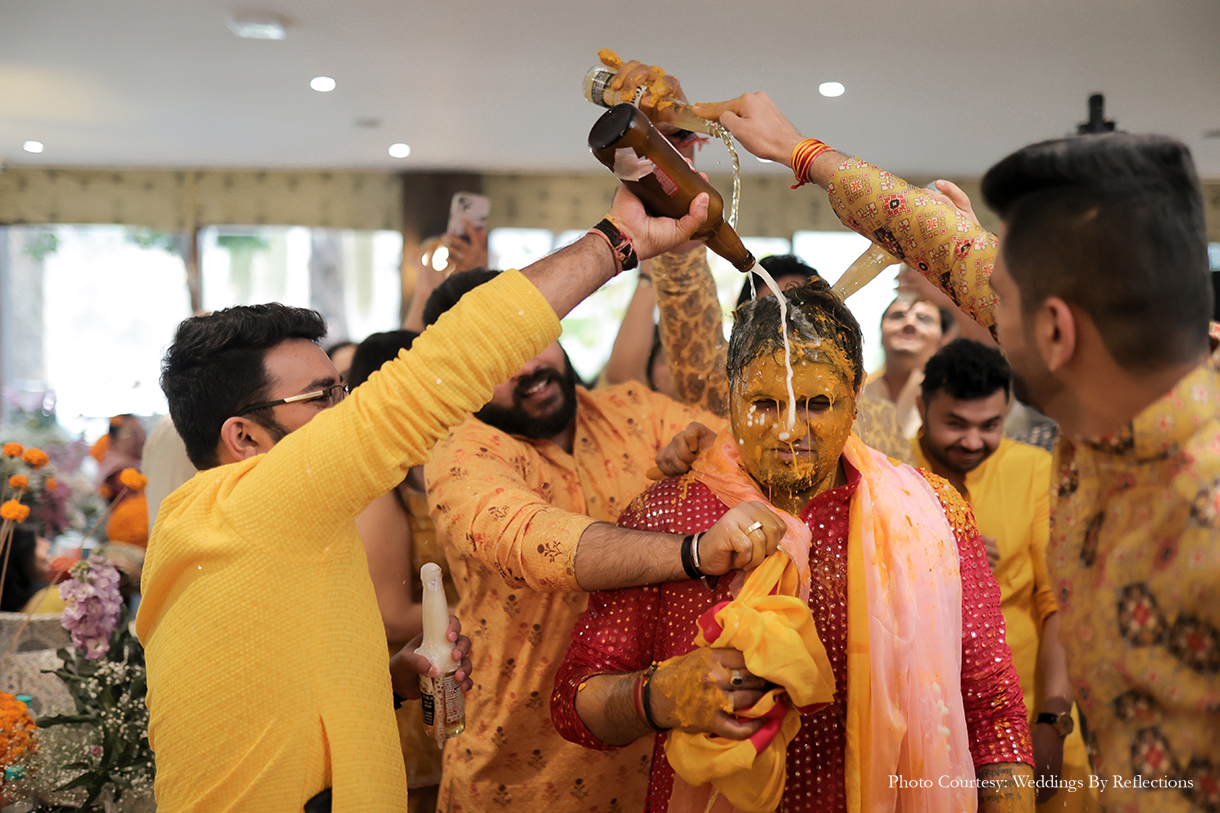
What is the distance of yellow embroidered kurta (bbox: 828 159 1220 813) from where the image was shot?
844mm

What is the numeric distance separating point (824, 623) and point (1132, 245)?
2.62 feet

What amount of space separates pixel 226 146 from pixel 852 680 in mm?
7828

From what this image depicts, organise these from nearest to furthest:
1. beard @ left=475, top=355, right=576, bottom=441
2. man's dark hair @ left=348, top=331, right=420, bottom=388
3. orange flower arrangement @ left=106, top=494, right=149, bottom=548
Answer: beard @ left=475, top=355, right=576, bottom=441 → man's dark hair @ left=348, top=331, right=420, bottom=388 → orange flower arrangement @ left=106, top=494, right=149, bottom=548

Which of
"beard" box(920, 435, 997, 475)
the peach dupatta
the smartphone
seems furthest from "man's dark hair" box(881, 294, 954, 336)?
the peach dupatta

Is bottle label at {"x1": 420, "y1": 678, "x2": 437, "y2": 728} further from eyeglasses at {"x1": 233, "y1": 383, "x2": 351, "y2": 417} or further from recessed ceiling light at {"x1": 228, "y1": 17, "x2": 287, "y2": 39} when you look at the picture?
recessed ceiling light at {"x1": 228, "y1": 17, "x2": 287, "y2": 39}

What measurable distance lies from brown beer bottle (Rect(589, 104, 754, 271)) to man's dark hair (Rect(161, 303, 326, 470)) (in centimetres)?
55

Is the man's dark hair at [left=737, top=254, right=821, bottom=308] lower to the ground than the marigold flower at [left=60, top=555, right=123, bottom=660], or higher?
higher

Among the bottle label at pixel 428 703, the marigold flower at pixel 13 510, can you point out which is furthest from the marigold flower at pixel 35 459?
the bottle label at pixel 428 703

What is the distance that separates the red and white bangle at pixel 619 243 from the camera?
1.28 meters

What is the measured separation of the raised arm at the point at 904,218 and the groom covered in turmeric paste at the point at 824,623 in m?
0.18

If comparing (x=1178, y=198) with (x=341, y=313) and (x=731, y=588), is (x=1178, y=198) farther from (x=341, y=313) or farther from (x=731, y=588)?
(x=341, y=313)

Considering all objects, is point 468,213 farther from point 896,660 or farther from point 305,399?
point 896,660

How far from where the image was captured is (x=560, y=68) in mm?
5504

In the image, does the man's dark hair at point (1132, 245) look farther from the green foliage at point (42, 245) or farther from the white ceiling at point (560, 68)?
the green foliage at point (42, 245)
